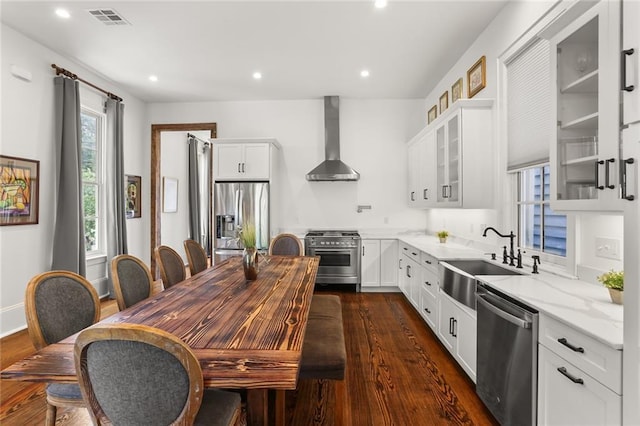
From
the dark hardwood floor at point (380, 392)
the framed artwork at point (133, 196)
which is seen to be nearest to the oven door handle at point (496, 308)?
the dark hardwood floor at point (380, 392)

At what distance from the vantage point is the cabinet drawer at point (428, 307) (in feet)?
10.1

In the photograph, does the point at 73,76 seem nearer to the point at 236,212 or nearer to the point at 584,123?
the point at 236,212

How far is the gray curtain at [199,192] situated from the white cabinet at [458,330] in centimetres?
522

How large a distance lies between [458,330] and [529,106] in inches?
73.2

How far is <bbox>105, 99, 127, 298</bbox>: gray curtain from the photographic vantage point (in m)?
4.42

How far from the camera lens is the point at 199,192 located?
24.0 feet

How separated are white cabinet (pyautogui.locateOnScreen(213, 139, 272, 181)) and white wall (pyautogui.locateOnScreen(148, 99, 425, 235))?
21.6 inches

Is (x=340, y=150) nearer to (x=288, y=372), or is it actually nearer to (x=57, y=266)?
(x=57, y=266)

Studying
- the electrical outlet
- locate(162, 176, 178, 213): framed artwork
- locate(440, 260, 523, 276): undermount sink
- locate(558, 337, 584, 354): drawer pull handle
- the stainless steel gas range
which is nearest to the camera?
locate(558, 337, 584, 354): drawer pull handle

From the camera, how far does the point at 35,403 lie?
2.11m

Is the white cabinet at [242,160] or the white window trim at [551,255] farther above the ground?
the white cabinet at [242,160]

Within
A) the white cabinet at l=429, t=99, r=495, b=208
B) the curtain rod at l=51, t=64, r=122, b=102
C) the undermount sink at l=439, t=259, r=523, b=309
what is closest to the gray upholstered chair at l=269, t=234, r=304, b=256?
the undermount sink at l=439, t=259, r=523, b=309

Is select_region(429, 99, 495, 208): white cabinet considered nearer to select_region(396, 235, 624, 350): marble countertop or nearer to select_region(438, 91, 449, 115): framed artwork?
select_region(396, 235, 624, 350): marble countertop

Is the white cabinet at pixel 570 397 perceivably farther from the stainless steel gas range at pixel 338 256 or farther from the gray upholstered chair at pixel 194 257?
the stainless steel gas range at pixel 338 256
